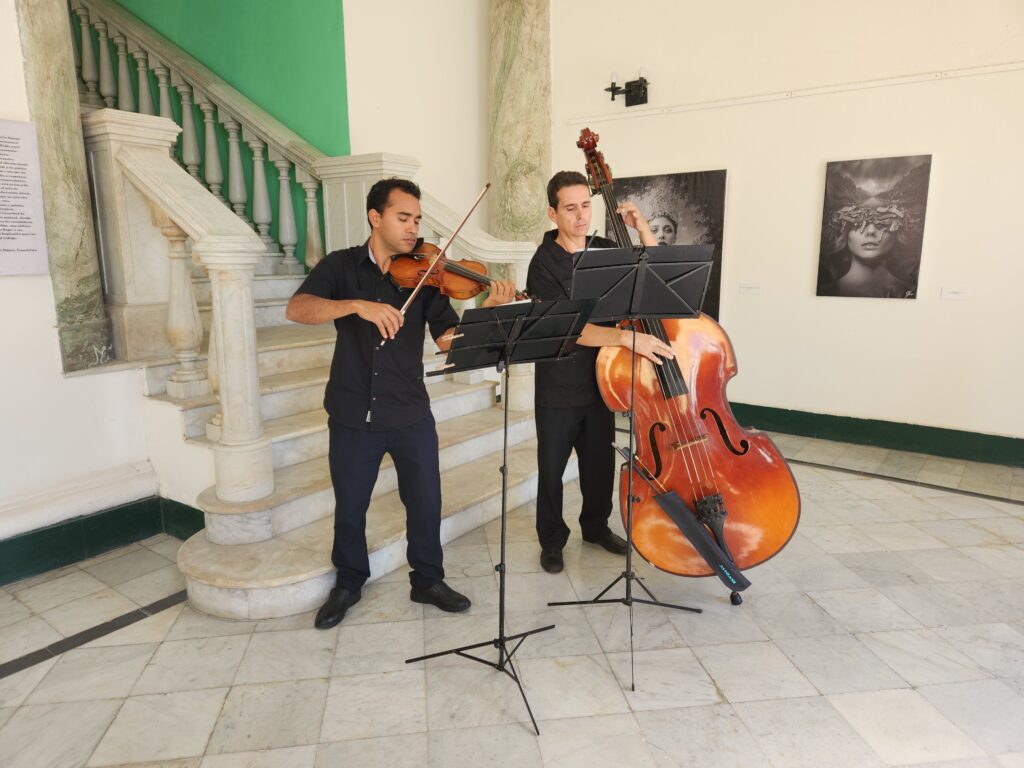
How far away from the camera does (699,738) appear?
2213 mm

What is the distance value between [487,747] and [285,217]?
4.22 meters

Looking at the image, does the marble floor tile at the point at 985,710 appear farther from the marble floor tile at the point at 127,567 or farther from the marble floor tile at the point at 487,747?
the marble floor tile at the point at 127,567

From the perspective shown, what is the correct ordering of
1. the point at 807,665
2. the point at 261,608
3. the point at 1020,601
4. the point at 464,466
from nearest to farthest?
1. the point at 807,665
2. the point at 261,608
3. the point at 1020,601
4. the point at 464,466

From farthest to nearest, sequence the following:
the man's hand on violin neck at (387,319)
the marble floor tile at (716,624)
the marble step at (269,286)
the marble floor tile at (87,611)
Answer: the marble step at (269,286) < the marble floor tile at (87,611) < the marble floor tile at (716,624) < the man's hand on violin neck at (387,319)

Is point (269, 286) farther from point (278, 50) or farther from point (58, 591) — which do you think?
point (58, 591)

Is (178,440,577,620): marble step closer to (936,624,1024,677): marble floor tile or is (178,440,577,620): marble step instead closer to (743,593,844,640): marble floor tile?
(743,593,844,640): marble floor tile

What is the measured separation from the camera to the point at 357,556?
115 inches

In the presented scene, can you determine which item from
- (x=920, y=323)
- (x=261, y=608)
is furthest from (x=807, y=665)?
(x=920, y=323)

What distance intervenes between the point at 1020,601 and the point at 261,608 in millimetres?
3363

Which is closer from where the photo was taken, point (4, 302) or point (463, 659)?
point (463, 659)

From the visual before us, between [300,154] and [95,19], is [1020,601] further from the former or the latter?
[95,19]

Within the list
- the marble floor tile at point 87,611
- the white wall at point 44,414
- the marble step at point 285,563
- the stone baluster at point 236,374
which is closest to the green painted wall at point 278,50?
the white wall at point 44,414

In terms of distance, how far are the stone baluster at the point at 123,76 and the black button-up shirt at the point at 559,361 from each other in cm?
404

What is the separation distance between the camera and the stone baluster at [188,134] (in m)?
5.17
